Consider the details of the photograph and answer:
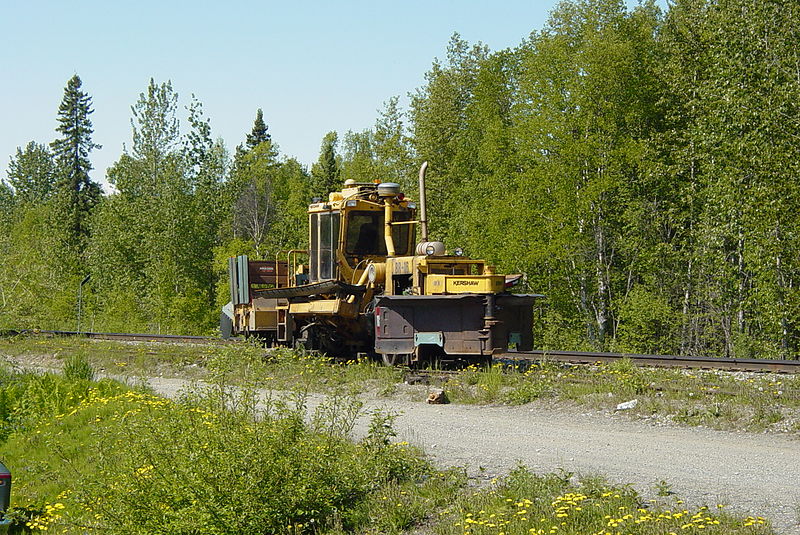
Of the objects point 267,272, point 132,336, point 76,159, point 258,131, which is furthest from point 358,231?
point 258,131

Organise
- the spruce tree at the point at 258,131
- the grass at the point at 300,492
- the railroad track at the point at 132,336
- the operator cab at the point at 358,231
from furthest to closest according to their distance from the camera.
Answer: the spruce tree at the point at 258,131, the railroad track at the point at 132,336, the operator cab at the point at 358,231, the grass at the point at 300,492

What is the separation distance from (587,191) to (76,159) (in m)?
43.8

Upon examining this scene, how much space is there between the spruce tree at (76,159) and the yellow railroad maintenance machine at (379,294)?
135 ft

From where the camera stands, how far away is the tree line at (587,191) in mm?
22672

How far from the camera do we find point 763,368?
633 inches

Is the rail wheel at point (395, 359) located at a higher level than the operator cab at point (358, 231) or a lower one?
lower

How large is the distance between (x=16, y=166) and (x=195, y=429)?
104 m

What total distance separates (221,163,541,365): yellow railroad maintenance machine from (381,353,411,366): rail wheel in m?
0.02

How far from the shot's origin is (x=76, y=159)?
2518 inches

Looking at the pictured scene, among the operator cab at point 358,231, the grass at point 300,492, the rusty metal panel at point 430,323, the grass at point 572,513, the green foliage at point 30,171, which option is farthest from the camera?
the green foliage at point 30,171

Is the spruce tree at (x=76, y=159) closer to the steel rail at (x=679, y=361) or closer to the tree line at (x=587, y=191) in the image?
the tree line at (x=587, y=191)

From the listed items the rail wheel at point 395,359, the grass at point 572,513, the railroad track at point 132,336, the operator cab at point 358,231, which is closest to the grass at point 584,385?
the rail wheel at point 395,359

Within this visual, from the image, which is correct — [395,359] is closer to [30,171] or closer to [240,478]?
[240,478]

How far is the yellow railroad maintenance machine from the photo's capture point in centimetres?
1692
